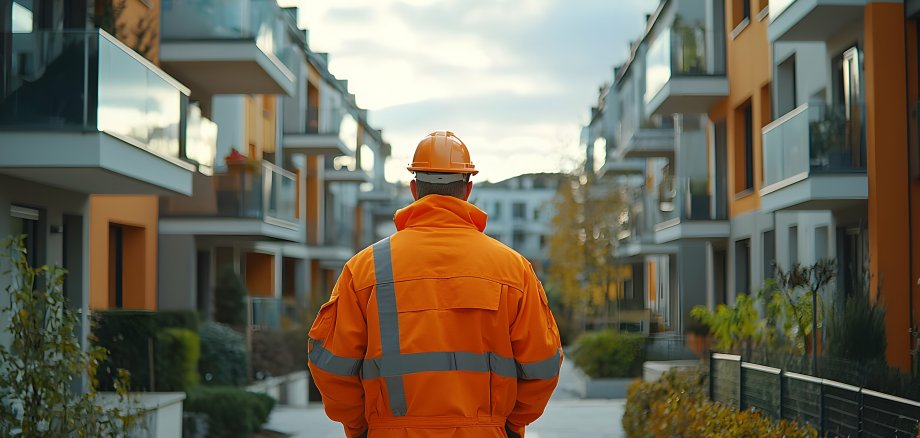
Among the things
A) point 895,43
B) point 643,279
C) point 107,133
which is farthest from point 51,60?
point 643,279

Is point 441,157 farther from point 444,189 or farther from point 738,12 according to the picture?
point 738,12

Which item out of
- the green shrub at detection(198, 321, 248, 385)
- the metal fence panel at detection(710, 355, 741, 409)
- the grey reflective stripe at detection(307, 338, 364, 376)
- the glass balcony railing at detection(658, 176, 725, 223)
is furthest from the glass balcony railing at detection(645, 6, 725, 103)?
the grey reflective stripe at detection(307, 338, 364, 376)

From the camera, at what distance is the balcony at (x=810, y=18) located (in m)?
14.3

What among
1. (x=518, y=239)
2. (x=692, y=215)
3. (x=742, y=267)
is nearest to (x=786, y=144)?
(x=742, y=267)

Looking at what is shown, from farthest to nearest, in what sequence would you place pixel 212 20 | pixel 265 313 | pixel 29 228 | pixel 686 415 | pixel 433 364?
pixel 265 313 < pixel 212 20 < pixel 29 228 < pixel 686 415 < pixel 433 364

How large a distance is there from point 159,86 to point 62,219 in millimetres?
1901

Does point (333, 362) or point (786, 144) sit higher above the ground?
point (786, 144)

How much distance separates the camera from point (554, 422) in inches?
674

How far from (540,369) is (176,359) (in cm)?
1151

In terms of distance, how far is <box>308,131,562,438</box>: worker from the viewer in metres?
4.37

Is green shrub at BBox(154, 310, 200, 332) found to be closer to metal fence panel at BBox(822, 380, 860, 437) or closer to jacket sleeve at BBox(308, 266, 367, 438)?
metal fence panel at BBox(822, 380, 860, 437)

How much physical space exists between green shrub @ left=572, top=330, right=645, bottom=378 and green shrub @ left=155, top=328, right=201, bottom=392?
11.2 metres

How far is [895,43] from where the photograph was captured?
14211 mm

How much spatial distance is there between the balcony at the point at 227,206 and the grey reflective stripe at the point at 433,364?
61.6ft
